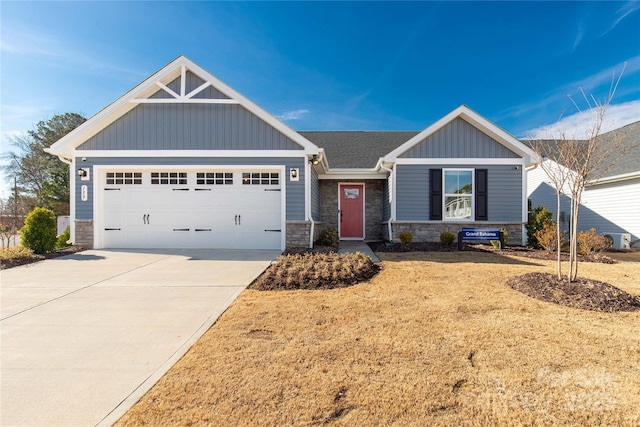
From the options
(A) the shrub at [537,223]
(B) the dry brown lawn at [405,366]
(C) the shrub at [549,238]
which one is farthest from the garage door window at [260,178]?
(A) the shrub at [537,223]

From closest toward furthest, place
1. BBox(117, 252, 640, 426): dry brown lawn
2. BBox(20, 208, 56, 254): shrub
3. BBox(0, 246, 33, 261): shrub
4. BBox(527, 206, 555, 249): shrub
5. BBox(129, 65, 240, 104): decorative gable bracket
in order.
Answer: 1. BBox(117, 252, 640, 426): dry brown lawn
2. BBox(0, 246, 33, 261): shrub
3. BBox(20, 208, 56, 254): shrub
4. BBox(129, 65, 240, 104): decorative gable bracket
5. BBox(527, 206, 555, 249): shrub

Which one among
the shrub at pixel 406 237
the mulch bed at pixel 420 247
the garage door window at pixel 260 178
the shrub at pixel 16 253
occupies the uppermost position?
the garage door window at pixel 260 178

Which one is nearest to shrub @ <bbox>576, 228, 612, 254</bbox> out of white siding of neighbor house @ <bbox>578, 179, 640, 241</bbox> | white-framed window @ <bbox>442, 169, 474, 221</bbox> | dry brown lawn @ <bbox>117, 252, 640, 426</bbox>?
white-framed window @ <bbox>442, 169, 474, 221</bbox>

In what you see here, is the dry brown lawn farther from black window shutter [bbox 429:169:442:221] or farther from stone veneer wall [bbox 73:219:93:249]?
stone veneer wall [bbox 73:219:93:249]

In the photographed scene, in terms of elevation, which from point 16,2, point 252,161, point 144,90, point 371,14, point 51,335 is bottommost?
point 51,335

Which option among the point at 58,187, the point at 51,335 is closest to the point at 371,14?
the point at 51,335

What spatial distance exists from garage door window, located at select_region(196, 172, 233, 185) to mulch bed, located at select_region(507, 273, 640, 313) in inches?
299

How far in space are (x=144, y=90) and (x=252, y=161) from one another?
3.74 meters

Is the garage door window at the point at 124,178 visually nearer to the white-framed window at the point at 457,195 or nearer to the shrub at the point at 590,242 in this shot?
the white-framed window at the point at 457,195

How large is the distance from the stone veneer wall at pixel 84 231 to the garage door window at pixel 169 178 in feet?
7.49

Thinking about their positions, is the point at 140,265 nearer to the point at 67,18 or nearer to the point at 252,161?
the point at 252,161

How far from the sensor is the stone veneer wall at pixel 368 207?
12.2m

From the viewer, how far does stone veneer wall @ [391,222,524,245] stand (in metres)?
9.88

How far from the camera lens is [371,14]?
10.0m
